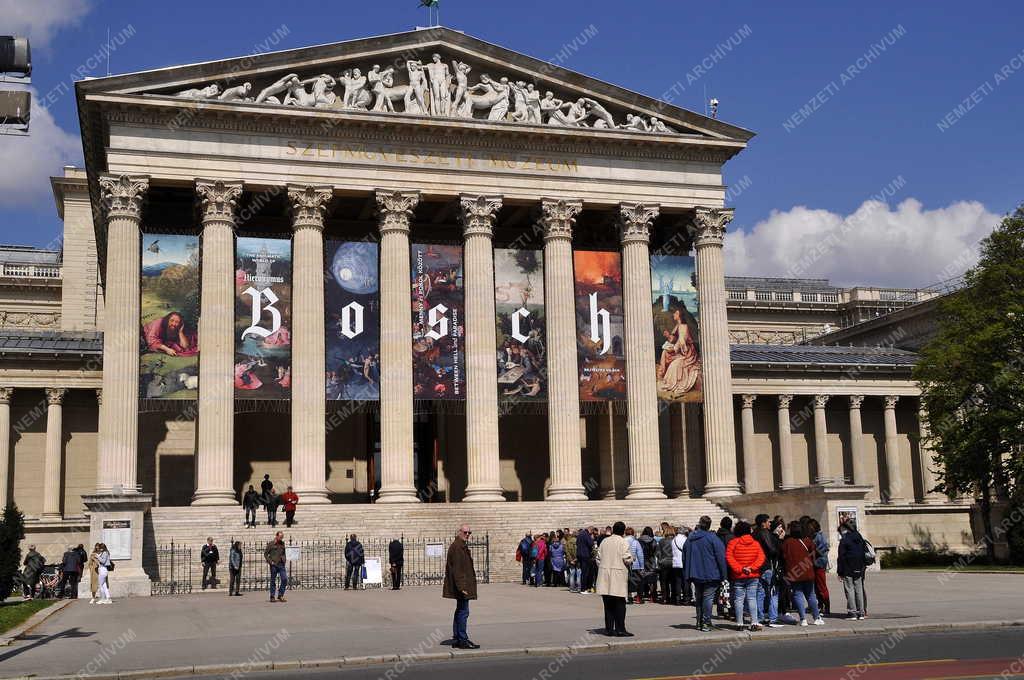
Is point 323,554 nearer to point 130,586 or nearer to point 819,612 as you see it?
point 130,586

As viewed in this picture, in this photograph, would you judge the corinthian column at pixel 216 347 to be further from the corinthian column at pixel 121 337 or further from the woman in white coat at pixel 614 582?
the woman in white coat at pixel 614 582

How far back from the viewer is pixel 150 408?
43906mm

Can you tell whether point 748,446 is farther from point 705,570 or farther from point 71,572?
point 705,570

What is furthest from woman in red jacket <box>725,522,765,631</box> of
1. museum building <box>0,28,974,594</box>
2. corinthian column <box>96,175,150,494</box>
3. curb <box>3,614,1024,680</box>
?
corinthian column <box>96,175,150,494</box>

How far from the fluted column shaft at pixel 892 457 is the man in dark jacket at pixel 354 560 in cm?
3640

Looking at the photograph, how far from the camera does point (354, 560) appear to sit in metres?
35.2

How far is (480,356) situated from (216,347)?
33.8 feet

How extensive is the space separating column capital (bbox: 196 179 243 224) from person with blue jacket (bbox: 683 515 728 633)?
28.4m

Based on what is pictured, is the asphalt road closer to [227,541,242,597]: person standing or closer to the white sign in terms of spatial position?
[227,541,242,597]: person standing

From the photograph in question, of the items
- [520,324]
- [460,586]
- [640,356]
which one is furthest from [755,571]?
[640,356]

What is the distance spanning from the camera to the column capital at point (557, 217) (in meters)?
47.8

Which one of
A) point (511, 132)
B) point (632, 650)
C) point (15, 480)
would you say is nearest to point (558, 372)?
point (511, 132)

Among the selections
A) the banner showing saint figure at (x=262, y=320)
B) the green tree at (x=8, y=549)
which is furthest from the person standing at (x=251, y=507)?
the green tree at (x=8, y=549)

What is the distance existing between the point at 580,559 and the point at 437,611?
19.6ft
